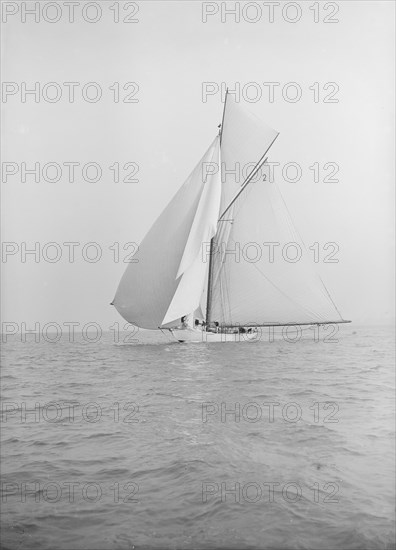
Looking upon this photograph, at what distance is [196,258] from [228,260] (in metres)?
3.18

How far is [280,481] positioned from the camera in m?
3.25

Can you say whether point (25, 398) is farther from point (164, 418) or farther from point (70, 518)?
point (70, 518)

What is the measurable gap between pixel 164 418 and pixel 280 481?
2.13 metres

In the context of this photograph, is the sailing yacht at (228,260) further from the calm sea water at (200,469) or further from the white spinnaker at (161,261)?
the calm sea water at (200,469)

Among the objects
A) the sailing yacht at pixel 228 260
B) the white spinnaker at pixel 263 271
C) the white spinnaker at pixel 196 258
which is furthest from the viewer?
the white spinnaker at pixel 263 271

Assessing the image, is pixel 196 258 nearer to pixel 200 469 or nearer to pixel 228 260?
pixel 228 260

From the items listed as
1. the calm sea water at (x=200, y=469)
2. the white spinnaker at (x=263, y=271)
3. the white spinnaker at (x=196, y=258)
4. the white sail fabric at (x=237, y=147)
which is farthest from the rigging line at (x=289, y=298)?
the calm sea water at (x=200, y=469)

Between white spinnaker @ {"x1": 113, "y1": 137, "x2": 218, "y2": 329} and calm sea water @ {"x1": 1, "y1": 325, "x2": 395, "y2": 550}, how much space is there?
866 centimetres

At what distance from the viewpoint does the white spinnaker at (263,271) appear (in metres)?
16.7

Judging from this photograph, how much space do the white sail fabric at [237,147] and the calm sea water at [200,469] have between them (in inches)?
482

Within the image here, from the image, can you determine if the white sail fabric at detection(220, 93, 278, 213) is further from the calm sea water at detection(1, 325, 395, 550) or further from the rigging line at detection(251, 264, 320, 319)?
the calm sea water at detection(1, 325, 395, 550)

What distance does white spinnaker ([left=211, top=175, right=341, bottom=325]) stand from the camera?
16.7 metres

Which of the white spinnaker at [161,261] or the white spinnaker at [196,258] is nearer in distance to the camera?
the white spinnaker at [196,258]

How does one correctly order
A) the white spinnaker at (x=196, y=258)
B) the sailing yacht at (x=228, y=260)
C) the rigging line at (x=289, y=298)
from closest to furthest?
the white spinnaker at (x=196, y=258) < the sailing yacht at (x=228, y=260) < the rigging line at (x=289, y=298)
